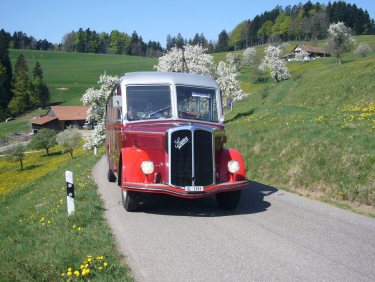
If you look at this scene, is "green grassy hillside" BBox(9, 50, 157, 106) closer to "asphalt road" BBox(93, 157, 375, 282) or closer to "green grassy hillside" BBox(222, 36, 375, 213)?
"green grassy hillside" BBox(222, 36, 375, 213)

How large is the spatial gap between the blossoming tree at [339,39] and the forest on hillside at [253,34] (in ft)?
149

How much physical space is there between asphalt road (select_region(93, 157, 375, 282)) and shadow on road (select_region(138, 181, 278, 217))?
2 cm

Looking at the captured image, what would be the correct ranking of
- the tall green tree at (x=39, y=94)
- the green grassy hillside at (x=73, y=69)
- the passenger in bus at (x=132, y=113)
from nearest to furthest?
the passenger in bus at (x=132, y=113)
the tall green tree at (x=39, y=94)
the green grassy hillside at (x=73, y=69)

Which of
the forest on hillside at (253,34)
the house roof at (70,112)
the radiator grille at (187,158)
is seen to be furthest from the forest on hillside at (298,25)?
the radiator grille at (187,158)

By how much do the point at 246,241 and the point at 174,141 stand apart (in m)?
2.37

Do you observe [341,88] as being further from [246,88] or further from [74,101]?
[74,101]

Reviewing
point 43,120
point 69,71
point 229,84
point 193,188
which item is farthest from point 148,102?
point 69,71

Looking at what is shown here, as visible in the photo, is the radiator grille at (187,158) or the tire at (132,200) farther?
the tire at (132,200)

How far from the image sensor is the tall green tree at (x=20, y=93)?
296 ft

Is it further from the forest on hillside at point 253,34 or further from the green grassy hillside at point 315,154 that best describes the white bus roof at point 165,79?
the forest on hillside at point 253,34

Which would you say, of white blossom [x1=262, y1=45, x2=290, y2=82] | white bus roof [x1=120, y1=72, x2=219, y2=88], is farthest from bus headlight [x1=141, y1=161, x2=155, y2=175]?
white blossom [x1=262, y1=45, x2=290, y2=82]

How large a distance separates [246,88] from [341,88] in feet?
150

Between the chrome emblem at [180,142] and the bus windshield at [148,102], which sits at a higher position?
the bus windshield at [148,102]

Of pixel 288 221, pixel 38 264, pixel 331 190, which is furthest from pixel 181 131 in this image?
pixel 331 190
